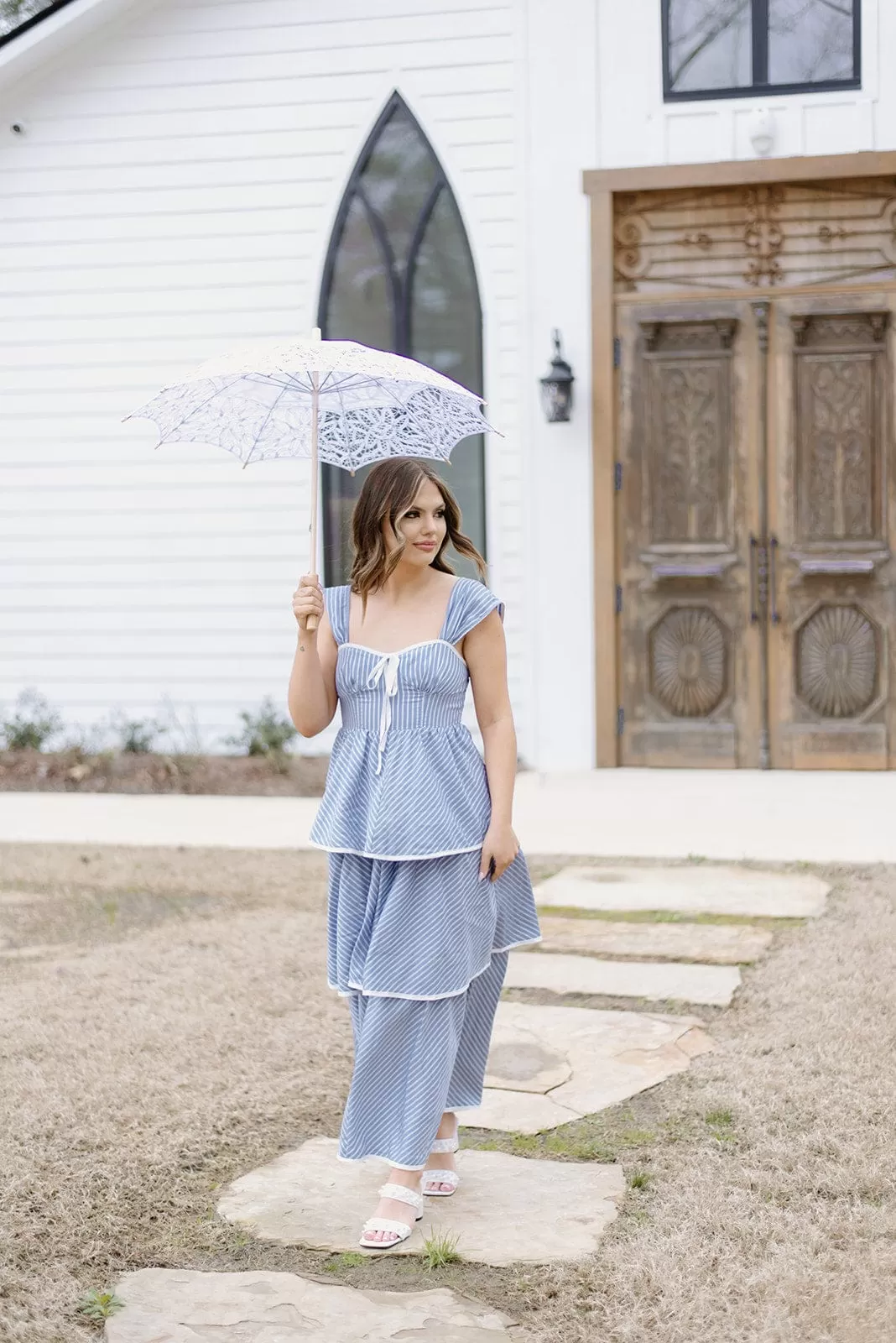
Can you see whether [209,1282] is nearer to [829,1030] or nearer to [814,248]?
[829,1030]

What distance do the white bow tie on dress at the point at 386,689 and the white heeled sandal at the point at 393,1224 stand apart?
2.55ft

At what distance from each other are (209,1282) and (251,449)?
5.61ft

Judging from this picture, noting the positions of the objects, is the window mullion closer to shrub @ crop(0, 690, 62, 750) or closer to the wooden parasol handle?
shrub @ crop(0, 690, 62, 750)

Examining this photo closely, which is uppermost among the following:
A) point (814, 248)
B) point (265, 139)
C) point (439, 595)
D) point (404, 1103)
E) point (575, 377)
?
point (265, 139)

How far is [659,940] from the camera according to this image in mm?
5000

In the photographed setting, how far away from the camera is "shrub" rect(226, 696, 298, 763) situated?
28.4 feet

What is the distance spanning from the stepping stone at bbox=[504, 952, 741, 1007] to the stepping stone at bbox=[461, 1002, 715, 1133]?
0.17m

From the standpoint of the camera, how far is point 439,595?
309cm

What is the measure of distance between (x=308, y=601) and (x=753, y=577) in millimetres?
5614

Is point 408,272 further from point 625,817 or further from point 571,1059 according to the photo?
point 571,1059

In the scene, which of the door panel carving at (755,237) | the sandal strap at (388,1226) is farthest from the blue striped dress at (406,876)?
the door panel carving at (755,237)

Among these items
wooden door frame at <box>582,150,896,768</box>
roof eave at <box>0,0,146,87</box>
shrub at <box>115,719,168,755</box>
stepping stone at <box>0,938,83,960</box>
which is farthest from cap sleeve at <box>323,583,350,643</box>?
roof eave at <box>0,0,146,87</box>

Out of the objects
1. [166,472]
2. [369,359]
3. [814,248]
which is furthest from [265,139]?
[369,359]

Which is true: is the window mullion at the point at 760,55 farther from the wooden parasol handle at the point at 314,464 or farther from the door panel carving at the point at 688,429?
the wooden parasol handle at the point at 314,464
